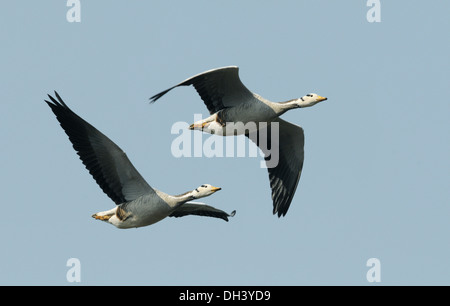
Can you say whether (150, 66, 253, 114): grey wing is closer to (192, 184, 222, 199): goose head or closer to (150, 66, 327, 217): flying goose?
(150, 66, 327, 217): flying goose

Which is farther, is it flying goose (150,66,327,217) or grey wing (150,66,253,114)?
flying goose (150,66,327,217)

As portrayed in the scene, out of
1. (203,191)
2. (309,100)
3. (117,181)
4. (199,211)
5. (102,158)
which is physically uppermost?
(309,100)

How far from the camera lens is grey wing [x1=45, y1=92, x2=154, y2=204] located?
2111 cm

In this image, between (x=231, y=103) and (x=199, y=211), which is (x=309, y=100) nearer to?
(x=231, y=103)

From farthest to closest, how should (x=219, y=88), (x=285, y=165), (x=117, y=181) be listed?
(x=285, y=165), (x=219, y=88), (x=117, y=181)

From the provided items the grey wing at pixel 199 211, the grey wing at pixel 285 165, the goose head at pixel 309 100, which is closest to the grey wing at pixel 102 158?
the grey wing at pixel 199 211

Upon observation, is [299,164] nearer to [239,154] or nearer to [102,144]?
[239,154]

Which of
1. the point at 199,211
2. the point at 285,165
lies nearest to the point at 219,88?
the point at 199,211

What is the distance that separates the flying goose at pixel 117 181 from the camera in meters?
21.2

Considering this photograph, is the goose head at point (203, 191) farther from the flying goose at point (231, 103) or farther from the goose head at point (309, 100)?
the goose head at point (309, 100)

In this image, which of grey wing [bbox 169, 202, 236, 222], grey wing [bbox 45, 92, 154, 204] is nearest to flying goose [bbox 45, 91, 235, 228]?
grey wing [bbox 45, 92, 154, 204]

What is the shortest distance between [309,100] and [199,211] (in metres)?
3.64

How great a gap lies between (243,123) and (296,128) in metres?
1.72

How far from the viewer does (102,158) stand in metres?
21.3
